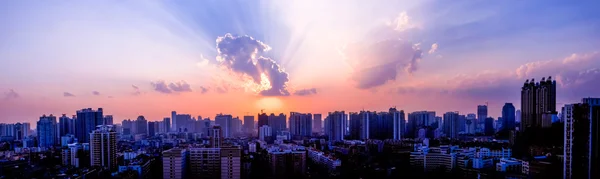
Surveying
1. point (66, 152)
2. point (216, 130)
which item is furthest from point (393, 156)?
point (66, 152)

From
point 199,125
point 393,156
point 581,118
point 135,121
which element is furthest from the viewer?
point 199,125

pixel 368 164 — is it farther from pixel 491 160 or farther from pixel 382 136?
pixel 382 136

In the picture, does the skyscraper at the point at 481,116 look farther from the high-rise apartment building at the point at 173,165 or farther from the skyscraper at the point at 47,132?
the skyscraper at the point at 47,132

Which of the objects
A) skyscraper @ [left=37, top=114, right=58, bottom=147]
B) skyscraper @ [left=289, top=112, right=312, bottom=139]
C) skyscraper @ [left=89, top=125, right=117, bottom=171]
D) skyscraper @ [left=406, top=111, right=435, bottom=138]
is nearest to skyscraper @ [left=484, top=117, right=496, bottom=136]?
skyscraper @ [left=406, top=111, right=435, bottom=138]

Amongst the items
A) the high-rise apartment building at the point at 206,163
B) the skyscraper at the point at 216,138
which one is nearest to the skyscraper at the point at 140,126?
the skyscraper at the point at 216,138

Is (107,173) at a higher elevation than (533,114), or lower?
lower

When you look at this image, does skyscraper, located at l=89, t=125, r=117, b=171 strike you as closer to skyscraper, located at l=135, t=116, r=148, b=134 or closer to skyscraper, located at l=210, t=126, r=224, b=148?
skyscraper, located at l=210, t=126, r=224, b=148
